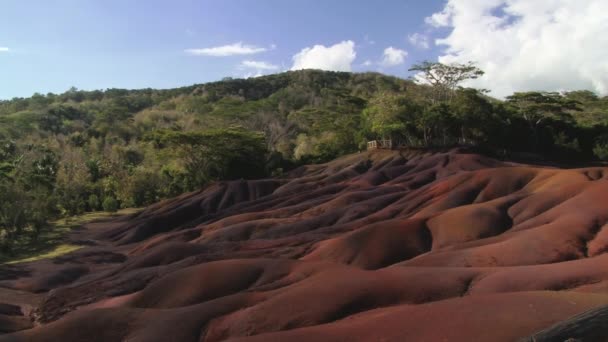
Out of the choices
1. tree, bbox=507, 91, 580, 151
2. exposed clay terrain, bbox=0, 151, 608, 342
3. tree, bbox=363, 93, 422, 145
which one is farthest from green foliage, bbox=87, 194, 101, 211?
tree, bbox=507, 91, 580, 151

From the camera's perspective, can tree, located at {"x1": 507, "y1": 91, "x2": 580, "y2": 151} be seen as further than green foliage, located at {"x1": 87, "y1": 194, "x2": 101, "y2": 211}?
Yes

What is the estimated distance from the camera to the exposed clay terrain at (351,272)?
11836mm

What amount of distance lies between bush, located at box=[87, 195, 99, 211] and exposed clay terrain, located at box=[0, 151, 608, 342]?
1836cm

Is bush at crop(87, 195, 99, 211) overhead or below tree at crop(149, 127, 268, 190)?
below

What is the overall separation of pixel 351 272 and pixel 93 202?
56.0 m

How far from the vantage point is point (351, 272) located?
1656cm

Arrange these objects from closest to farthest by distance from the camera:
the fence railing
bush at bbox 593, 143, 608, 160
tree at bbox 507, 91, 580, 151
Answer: bush at bbox 593, 143, 608, 160
the fence railing
tree at bbox 507, 91, 580, 151

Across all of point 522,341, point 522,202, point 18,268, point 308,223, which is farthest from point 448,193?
point 18,268

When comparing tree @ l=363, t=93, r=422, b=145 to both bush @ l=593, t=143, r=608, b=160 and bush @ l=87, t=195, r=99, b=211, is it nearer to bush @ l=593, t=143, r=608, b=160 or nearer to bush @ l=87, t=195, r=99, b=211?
bush @ l=593, t=143, r=608, b=160

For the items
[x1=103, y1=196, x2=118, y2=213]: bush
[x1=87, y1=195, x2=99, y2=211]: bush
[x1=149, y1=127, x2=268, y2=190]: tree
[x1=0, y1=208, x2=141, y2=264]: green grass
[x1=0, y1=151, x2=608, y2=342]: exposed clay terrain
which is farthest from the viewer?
[x1=87, y1=195, x2=99, y2=211]: bush

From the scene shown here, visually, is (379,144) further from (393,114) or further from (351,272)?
(351,272)

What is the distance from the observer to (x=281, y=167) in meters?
73.1

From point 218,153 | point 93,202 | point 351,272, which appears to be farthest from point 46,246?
point 351,272

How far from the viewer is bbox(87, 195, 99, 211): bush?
213 feet
